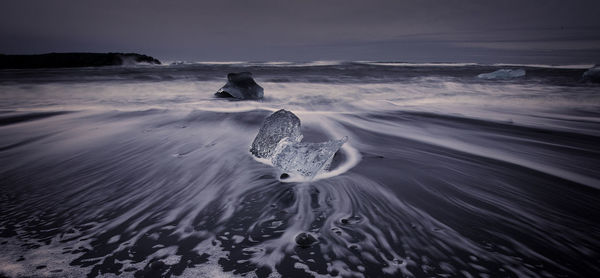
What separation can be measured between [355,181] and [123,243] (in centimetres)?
135

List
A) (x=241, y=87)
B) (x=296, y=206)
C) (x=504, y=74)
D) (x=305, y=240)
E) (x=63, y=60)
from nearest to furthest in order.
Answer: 1. (x=305, y=240)
2. (x=296, y=206)
3. (x=241, y=87)
4. (x=504, y=74)
5. (x=63, y=60)

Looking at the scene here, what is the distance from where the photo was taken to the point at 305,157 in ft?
6.12

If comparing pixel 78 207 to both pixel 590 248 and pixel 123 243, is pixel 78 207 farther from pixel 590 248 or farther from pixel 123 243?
pixel 590 248

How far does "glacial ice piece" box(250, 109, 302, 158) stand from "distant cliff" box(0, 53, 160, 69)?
93.1 feet

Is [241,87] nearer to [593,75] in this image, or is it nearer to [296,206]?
[296,206]

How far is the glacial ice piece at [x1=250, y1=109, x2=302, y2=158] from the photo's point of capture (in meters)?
2.26

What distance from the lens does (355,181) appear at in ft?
6.23

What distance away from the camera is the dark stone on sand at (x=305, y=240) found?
1.20m

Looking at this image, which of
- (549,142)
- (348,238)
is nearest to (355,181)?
(348,238)

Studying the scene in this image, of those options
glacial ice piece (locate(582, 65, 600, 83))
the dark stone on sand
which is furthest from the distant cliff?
glacial ice piece (locate(582, 65, 600, 83))

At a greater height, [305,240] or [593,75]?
[593,75]

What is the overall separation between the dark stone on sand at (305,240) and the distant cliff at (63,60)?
96.5 feet

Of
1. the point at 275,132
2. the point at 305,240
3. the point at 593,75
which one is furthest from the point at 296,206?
the point at 593,75

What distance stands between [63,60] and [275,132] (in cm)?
3076
